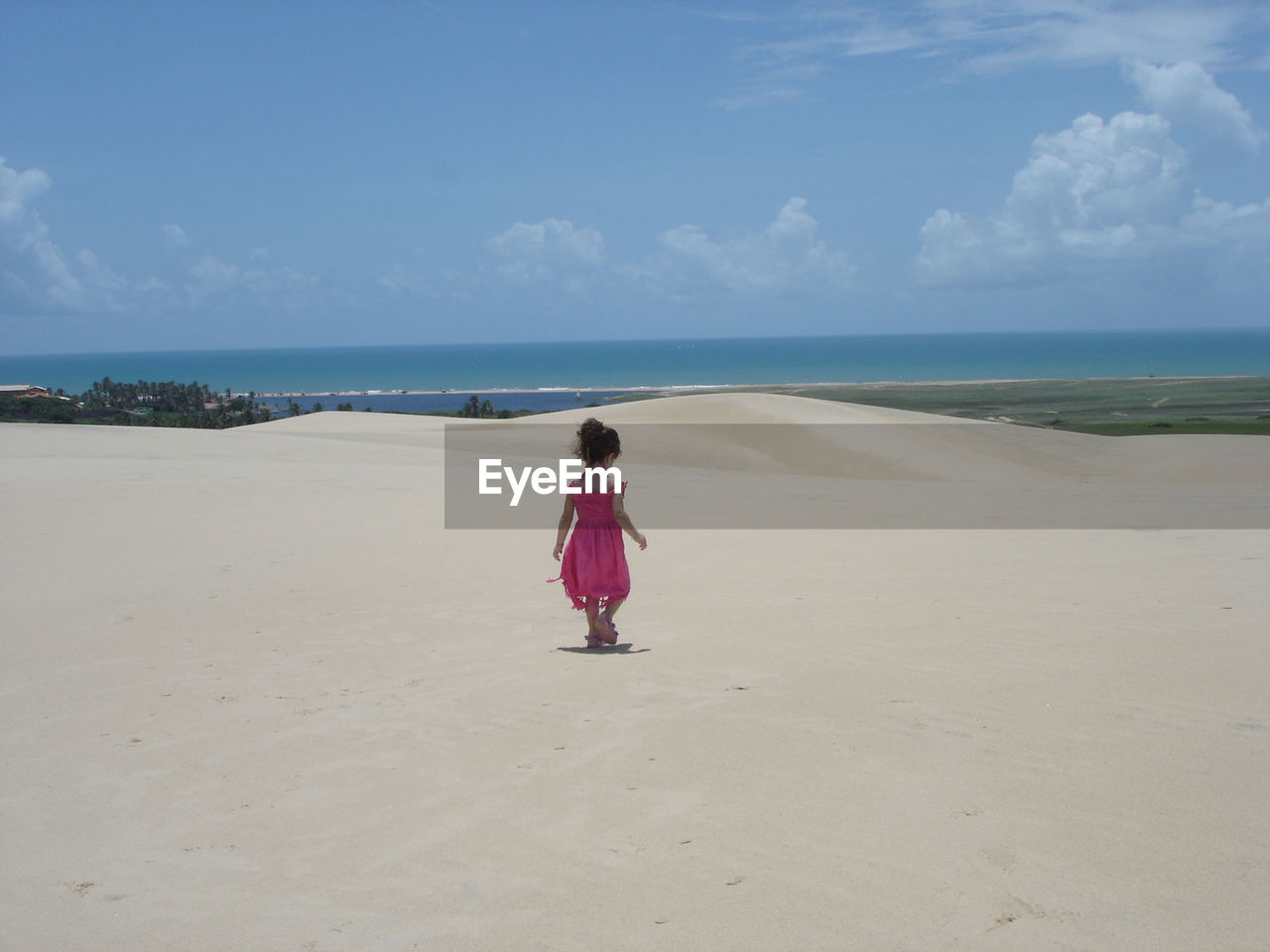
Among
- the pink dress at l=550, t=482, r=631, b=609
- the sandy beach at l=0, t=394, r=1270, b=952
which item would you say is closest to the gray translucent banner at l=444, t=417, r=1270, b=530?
the sandy beach at l=0, t=394, r=1270, b=952

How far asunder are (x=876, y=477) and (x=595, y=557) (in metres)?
16.1

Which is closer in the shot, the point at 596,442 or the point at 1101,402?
the point at 596,442

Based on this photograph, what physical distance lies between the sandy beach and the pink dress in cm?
37

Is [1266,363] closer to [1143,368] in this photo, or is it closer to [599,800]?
[1143,368]

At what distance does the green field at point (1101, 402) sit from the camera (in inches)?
1282

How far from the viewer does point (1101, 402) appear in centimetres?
4822

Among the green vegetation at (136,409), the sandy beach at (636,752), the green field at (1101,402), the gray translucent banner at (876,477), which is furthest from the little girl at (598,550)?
the green field at (1101,402)

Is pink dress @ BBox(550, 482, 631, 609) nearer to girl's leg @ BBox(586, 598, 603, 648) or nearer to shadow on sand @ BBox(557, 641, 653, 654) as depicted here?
girl's leg @ BBox(586, 598, 603, 648)

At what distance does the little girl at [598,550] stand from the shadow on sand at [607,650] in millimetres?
39

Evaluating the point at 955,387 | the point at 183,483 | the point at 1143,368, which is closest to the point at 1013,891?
the point at 183,483

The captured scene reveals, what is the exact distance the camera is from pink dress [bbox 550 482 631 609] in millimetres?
6695

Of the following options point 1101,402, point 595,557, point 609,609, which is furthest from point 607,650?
point 1101,402

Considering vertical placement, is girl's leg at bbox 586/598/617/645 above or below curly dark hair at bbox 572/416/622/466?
below

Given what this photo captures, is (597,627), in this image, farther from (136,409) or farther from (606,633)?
(136,409)
